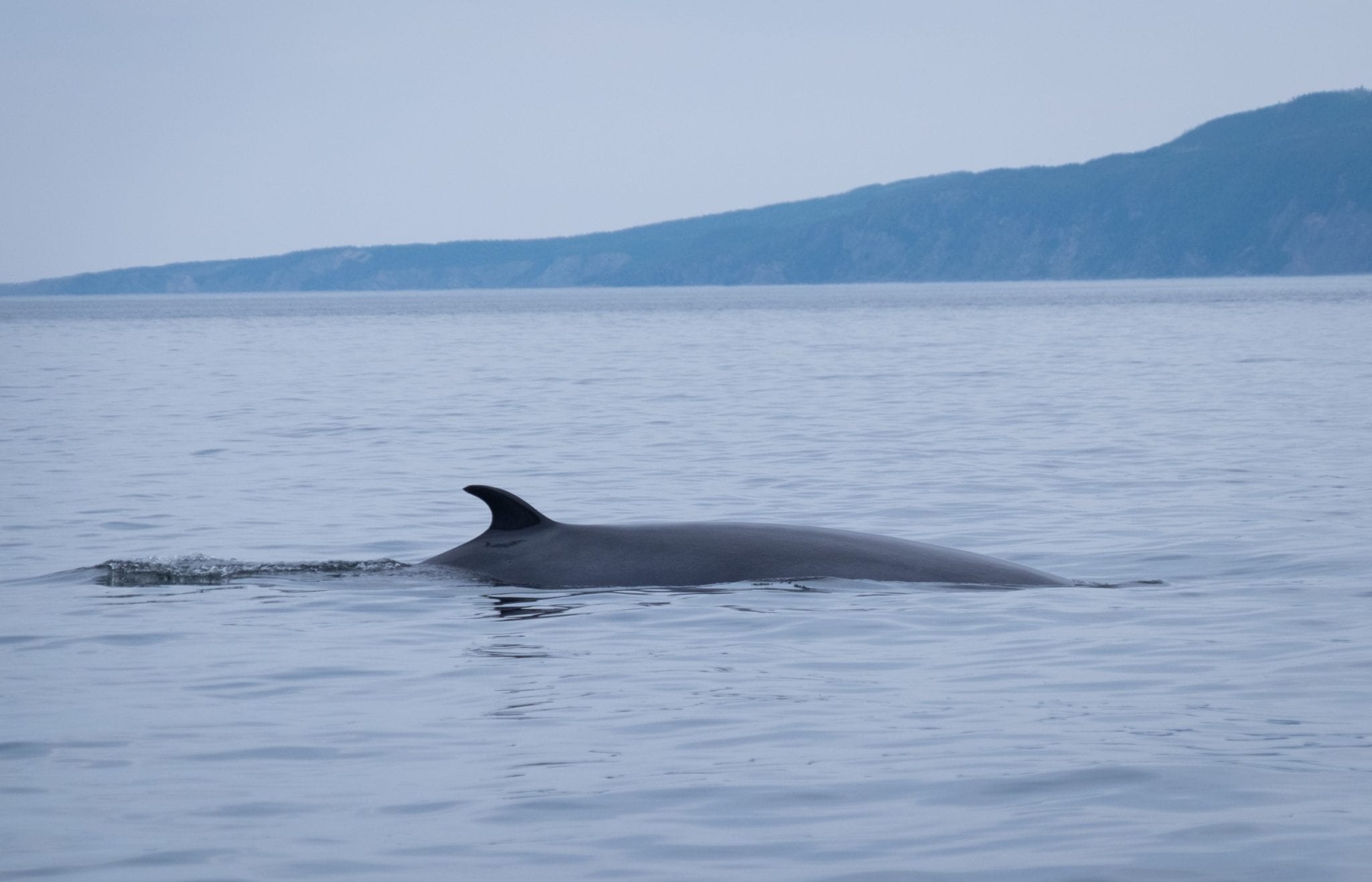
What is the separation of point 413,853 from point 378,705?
2477 mm

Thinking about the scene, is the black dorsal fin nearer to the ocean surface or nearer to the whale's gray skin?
the whale's gray skin

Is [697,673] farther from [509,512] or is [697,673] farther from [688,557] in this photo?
[509,512]

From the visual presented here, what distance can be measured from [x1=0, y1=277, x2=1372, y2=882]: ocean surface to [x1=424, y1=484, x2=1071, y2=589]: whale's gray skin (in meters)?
0.19

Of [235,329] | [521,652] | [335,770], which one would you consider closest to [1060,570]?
[521,652]

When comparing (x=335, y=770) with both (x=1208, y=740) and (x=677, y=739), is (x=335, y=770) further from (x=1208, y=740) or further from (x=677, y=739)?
(x=1208, y=740)

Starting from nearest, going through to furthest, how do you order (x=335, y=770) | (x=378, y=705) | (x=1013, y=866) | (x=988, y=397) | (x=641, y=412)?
(x=1013, y=866) → (x=335, y=770) → (x=378, y=705) → (x=641, y=412) → (x=988, y=397)

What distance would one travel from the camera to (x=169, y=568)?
13000 millimetres

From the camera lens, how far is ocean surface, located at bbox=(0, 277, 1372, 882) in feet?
20.3

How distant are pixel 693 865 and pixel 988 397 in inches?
1099

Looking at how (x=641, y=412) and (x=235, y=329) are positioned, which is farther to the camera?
(x=235, y=329)

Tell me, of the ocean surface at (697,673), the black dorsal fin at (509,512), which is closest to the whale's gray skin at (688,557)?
the black dorsal fin at (509,512)

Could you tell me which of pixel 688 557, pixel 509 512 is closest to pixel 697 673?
pixel 688 557

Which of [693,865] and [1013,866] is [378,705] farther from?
[1013,866]

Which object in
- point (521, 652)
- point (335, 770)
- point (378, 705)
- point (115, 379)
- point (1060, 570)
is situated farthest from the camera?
point (115, 379)
